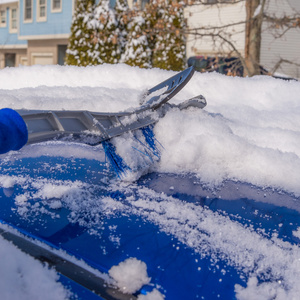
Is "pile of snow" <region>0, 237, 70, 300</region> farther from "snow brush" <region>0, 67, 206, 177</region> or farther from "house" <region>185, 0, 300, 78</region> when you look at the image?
"house" <region>185, 0, 300, 78</region>

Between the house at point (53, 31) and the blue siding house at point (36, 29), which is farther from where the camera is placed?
the blue siding house at point (36, 29)

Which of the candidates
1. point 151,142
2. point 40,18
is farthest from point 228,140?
point 40,18

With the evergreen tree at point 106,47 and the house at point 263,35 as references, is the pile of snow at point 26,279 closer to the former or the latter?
the evergreen tree at point 106,47

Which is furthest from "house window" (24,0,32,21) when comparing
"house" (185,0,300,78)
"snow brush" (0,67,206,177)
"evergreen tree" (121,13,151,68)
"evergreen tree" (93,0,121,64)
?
"snow brush" (0,67,206,177)

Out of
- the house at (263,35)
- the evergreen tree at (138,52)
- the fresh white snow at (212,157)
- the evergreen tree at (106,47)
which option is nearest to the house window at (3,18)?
the house at (263,35)

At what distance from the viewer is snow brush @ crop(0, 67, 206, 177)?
1.12 m

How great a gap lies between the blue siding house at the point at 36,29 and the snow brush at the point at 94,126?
18.3 metres

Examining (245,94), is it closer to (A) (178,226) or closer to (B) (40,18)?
(A) (178,226)

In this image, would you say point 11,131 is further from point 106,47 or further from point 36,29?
point 36,29

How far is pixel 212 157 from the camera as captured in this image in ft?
5.69

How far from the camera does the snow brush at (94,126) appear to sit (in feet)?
3.66

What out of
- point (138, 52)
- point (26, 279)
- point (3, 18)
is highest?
point (3, 18)

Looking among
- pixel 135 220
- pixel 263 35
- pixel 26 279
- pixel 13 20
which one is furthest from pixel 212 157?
pixel 13 20

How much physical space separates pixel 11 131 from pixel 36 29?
2207 cm
